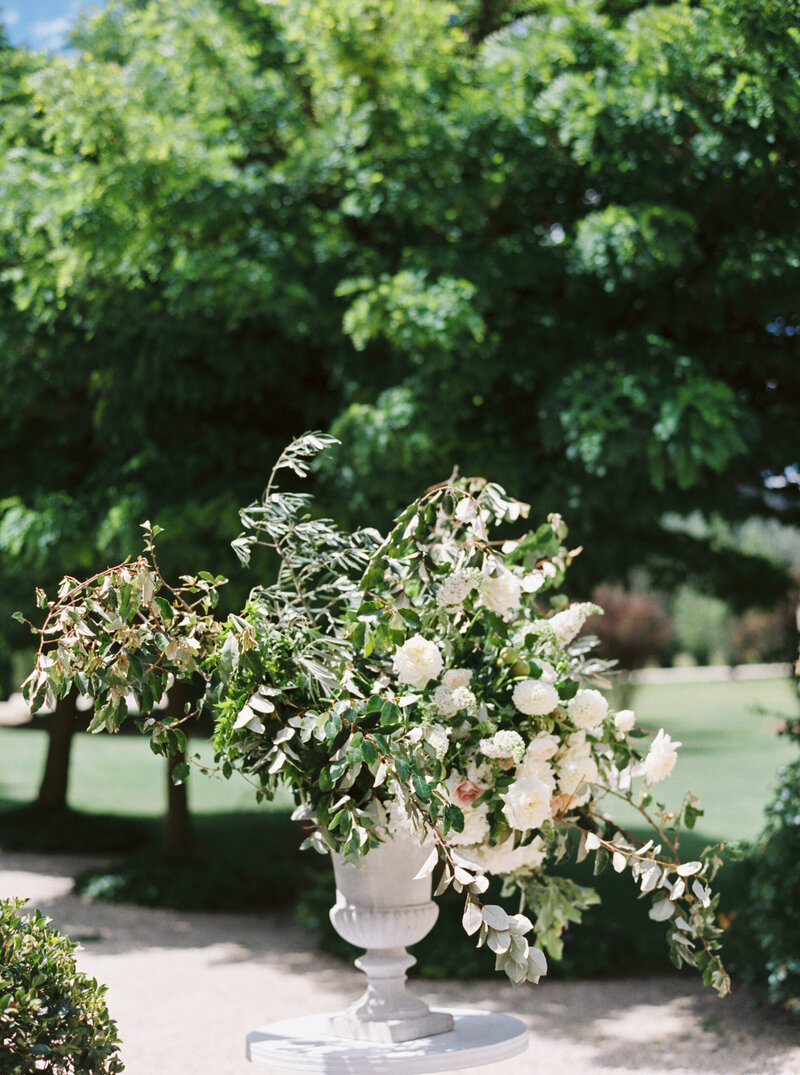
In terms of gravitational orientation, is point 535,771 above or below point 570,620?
below

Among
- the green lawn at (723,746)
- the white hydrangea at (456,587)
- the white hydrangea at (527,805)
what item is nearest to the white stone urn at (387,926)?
the white hydrangea at (527,805)

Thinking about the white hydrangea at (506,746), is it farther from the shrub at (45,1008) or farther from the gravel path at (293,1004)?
the gravel path at (293,1004)

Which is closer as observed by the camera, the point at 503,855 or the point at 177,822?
the point at 503,855

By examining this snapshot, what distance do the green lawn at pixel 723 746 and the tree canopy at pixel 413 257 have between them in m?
2.12

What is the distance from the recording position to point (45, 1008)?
9.11 ft

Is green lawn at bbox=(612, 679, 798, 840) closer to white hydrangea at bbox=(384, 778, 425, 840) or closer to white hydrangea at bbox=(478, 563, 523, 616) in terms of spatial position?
white hydrangea at bbox=(478, 563, 523, 616)

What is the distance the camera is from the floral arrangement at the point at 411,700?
2.51 metres

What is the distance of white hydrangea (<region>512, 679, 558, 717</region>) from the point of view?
270 cm

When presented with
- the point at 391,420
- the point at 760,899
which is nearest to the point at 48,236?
the point at 391,420

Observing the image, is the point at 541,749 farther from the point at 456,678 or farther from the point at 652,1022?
the point at 652,1022

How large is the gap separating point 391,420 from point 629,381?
1.23m

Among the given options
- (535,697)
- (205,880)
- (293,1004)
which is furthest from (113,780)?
(535,697)

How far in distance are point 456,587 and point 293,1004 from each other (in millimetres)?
4397

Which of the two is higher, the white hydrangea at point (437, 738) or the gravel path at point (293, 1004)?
the white hydrangea at point (437, 738)
